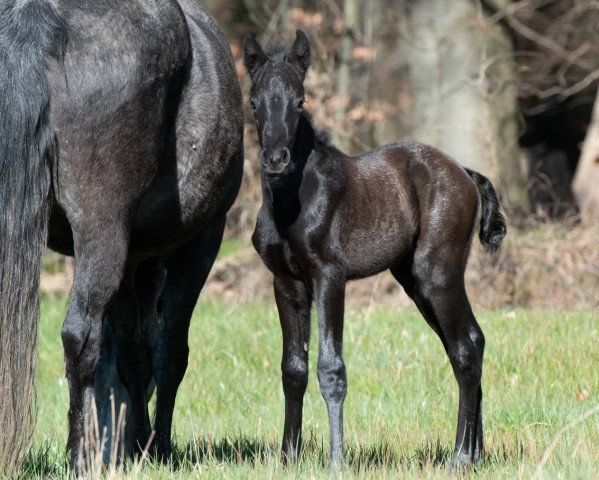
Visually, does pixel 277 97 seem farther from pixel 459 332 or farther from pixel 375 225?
pixel 459 332

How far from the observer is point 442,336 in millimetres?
5219

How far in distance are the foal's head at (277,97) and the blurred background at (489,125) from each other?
18.1ft

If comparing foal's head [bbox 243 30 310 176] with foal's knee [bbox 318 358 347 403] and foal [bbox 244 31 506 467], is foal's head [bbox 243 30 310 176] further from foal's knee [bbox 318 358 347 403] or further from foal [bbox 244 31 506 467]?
foal's knee [bbox 318 358 347 403]

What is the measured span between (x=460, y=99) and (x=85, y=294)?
10.4 meters

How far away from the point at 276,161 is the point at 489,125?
6.99 m

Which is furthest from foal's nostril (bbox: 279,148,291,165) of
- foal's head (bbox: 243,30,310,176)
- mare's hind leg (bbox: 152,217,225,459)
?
mare's hind leg (bbox: 152,217,225,459)

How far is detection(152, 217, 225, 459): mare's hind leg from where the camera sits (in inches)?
215

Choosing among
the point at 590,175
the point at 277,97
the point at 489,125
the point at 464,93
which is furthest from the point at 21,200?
the point at 590,175

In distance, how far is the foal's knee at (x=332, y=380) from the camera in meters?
4.60

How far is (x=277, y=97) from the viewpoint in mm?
4617

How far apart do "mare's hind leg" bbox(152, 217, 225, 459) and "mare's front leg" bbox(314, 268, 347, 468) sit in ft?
3.32

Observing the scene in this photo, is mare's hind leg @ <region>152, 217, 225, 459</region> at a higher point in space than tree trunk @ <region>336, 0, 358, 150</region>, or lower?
lower

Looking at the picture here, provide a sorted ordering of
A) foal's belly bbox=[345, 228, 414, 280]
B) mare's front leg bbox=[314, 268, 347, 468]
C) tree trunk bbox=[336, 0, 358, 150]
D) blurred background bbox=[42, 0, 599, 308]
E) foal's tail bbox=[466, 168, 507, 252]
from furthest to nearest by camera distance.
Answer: tree trunk bbox=[336, 0, 358, 150]
blurred background bbox=[42, 0, 599, 308]
foal's tail bbox=[466, 168, 507, 252]
foal's belly bbox=[345, 228, 414, 280]
mare's front leg bbox=[314, 268, 347, 468]

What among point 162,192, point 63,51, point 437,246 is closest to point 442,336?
point 437,246
